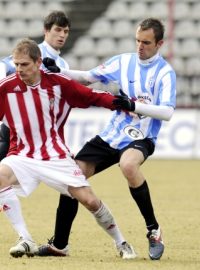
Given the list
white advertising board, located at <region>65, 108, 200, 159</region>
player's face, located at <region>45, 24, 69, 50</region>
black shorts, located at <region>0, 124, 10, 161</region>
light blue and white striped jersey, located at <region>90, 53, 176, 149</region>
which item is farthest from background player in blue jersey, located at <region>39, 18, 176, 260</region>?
white advertising board, located at <region>65, 108, 200, 159</region>

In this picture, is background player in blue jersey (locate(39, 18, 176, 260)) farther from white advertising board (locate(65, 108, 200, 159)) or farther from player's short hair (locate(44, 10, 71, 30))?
white advertising board (locate(65, 108, 200, 159))

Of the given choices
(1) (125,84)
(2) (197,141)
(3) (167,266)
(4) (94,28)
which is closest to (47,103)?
(1) (125,84)

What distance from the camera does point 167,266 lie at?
645cm

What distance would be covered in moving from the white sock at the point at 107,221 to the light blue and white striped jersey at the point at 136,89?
55 cm

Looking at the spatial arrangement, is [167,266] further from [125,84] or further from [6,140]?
[6,140]

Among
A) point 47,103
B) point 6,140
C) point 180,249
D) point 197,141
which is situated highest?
point 47,103

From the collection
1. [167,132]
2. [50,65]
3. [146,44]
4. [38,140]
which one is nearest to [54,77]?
[50,65]

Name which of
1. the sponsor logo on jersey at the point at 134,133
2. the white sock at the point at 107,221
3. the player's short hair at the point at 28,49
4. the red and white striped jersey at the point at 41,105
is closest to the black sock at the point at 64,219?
the white sock at the point at 107,221

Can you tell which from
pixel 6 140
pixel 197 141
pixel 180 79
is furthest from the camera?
pixel 180 79

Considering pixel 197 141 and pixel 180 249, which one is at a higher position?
pixel 180 249

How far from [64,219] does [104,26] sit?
15677 millimetres

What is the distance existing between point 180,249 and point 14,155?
1592mm

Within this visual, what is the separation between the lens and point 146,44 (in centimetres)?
713

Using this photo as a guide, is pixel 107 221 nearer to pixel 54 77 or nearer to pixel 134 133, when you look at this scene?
pixel 134 133
